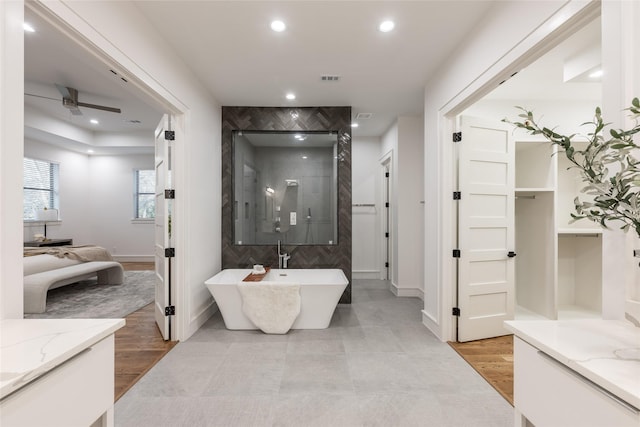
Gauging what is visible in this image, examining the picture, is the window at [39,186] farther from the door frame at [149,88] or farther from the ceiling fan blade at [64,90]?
the door frame at [149,88]

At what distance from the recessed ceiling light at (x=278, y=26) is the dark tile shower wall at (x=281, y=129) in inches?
66.1

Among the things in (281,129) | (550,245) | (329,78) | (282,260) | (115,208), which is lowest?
(282,260)

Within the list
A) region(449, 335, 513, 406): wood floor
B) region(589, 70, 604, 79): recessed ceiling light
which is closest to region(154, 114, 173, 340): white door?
region(449, 335, 513, 406): wood floor

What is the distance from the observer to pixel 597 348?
3.05 feet

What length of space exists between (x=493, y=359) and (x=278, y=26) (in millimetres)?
3303

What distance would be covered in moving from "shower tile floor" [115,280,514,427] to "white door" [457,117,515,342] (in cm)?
54

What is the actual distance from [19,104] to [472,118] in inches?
129

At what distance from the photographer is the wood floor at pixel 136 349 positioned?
2.23m

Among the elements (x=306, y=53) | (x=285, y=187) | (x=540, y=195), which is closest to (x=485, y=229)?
(x=540, y=195)

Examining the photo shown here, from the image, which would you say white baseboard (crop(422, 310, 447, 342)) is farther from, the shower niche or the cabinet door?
the cabinet door

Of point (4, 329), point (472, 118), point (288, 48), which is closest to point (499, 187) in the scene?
point (472, 118)

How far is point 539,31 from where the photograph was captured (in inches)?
67.2

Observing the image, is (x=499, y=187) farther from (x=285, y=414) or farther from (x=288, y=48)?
(x=285, y=414)

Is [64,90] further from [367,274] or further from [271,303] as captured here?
[367,274]
